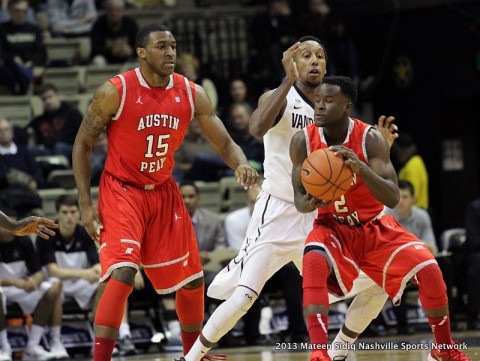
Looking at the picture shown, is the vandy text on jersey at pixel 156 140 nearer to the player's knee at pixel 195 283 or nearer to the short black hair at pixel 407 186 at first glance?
the player's knee at pixel 195 283

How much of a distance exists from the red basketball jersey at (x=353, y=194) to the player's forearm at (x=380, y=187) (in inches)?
9.9

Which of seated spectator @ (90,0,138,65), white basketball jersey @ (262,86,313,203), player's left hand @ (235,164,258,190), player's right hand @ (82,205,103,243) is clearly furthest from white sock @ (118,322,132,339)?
seated spectator @ (90,0,138,65)

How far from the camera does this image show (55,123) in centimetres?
1338

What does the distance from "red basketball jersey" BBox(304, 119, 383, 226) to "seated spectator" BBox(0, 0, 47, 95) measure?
7903 mm

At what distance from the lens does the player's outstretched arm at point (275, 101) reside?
23.8 feet

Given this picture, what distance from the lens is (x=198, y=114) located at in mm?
7637

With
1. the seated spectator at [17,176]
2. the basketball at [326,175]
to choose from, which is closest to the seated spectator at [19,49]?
the seated spectator at [17,176]

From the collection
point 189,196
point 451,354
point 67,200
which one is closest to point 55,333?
point 67,200

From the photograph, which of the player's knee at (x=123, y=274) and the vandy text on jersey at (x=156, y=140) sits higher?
the vandy text on jersey at (x=156, y=140)

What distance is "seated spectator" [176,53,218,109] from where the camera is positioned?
13859mm

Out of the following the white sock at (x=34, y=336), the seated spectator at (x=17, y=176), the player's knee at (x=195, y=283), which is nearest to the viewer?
the player's knee at (x=195, y=283)

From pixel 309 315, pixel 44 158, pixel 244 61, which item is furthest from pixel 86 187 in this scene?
pixel 244 61

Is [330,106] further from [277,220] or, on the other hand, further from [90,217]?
[90,217]

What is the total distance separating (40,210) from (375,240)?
558 centimetres
